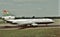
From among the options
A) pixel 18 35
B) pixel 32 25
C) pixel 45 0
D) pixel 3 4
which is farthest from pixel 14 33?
pixel 45 0

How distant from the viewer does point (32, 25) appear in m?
0.93

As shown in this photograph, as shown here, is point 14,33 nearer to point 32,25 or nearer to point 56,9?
point 32,25

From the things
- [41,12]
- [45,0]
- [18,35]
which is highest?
[45,0]

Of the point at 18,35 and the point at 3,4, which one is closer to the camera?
the point at 18,35

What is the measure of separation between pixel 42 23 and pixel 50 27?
0.27 feet

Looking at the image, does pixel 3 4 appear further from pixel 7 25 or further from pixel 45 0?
pixel 45 0

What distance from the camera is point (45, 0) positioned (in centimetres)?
97

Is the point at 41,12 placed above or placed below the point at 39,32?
above

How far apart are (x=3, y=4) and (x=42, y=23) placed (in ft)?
1.22

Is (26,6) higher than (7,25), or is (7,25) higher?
(26,6)

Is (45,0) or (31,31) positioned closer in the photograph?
(31,31)

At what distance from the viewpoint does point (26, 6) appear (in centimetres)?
96

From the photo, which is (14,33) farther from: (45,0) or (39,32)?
(45,0)

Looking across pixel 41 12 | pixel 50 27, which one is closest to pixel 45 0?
pixel 41 12
